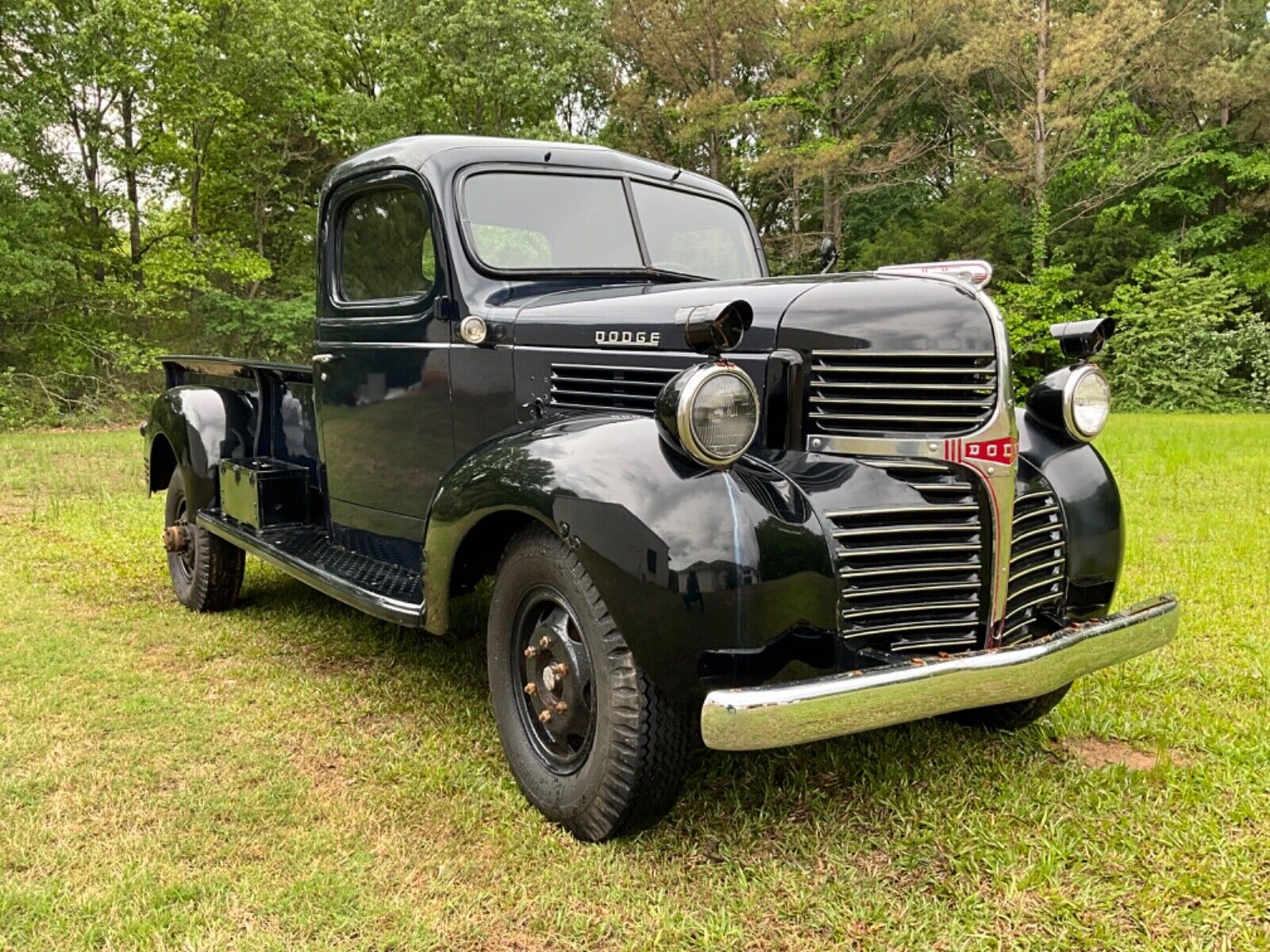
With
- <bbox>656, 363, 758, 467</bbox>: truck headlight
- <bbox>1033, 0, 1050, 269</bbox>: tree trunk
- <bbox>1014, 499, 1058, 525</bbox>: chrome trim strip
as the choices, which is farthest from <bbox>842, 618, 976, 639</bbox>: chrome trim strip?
<bbox>1033, 0, 1050, 269</bbox>: tree trunk

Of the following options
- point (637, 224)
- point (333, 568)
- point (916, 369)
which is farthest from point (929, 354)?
point (333, 568)

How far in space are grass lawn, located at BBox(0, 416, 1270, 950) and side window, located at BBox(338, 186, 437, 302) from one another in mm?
1507

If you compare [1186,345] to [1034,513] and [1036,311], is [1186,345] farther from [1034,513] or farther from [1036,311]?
[1034,513]

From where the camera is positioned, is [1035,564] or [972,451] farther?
[1035,564]

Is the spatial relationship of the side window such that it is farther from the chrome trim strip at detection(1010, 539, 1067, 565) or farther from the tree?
Result: the tree

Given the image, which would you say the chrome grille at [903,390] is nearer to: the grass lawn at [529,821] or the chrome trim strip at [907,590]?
the chrome trim strip at [907,590]

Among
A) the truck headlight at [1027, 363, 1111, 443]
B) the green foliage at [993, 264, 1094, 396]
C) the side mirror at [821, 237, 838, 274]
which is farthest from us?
the green foliage at [993, 264, 1094, 396]

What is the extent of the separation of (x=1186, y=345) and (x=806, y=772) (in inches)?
838

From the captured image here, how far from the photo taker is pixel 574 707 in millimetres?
2557

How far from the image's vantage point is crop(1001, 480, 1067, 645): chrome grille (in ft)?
8.71

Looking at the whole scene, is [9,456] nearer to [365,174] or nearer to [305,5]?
[365,174]

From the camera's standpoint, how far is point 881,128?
24844 mm

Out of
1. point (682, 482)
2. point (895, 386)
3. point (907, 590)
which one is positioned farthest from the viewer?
point (895, 386)

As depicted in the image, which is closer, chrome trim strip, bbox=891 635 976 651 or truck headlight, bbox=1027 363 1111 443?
chrome trim strip, bbox=891 635 976 651
